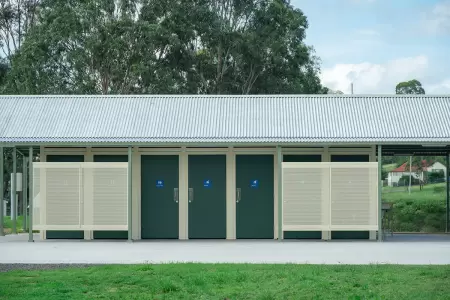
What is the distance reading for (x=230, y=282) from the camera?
15.0 m

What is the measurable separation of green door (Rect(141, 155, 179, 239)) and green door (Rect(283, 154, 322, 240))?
10.5 feet

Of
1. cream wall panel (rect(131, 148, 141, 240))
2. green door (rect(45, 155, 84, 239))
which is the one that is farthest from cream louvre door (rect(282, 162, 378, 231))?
green door (rect(45, 155, 84, 239))

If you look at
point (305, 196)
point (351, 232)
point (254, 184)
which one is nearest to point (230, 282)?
point (305, 196)

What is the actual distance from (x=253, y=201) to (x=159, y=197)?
270 cm

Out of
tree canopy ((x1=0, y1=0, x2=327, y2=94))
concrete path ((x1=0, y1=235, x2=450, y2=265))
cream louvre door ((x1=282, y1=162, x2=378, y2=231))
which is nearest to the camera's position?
concrete path ((x1=0, y1=235, x2=450, y2=265))

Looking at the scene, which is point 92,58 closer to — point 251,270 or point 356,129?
point 356,129

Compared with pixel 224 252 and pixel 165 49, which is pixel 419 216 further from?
pixel 165 49

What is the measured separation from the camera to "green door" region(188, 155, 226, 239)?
86.4ft

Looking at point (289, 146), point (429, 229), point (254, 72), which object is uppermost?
point (254, 72)

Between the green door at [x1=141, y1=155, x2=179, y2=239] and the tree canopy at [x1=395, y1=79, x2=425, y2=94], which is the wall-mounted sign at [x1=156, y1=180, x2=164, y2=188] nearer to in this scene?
the green door at [x1=141, y1=155, x2=179, y2=239]

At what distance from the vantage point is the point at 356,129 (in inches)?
1028

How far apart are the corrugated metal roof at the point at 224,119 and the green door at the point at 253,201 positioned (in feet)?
3.79

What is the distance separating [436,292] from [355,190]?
11219mm

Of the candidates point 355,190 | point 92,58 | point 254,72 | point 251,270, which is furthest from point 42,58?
Result: point 251,270
